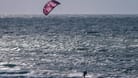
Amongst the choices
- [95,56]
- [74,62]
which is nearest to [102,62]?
[74,62]

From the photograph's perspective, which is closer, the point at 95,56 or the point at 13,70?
the point at 13,70

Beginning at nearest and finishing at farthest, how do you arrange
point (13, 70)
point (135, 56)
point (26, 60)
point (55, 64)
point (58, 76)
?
point (58, 76) → point (13, 70) → point (55, 64) → point (26, 60) → point (135, 56)

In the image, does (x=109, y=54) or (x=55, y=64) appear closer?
(x=55, y=64)

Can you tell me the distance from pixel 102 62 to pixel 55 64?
5663mm

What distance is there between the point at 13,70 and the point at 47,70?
3.42 meters

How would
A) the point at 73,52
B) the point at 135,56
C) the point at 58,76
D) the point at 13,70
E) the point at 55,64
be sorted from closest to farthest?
the point at 58,76, the point at 13,70, the point at 55,64, the point at 135,56, the point at 73,52

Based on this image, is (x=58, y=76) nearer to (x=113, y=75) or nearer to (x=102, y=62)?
(x=113, y=75)

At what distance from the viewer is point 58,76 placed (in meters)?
43.6

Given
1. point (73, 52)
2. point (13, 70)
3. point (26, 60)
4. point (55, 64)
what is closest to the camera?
point (13, 70)

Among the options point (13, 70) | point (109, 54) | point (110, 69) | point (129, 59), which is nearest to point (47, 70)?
point (13, 70)

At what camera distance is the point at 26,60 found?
57.3m

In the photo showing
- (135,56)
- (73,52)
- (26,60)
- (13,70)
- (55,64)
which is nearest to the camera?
(13,70)

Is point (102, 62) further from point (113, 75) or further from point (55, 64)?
point (113, 75)

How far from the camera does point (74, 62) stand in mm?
54531
